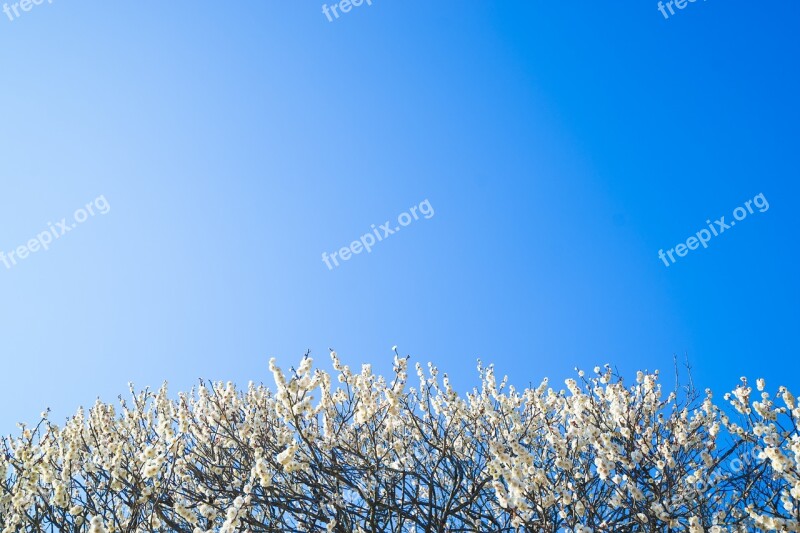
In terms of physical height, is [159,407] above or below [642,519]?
above

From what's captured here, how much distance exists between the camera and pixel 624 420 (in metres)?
6.95

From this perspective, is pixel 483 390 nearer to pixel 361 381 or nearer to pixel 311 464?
pixel 361 381

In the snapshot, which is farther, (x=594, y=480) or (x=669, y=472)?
(x=594, y=480)

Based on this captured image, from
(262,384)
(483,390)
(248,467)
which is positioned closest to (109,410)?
(262,384)

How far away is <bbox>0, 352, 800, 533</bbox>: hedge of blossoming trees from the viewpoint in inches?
186

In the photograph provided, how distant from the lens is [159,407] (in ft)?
26.0

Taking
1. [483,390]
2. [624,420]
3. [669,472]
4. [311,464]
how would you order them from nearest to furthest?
1. [311,464]
2. [669,472]
3. [624,420]
4. [483,390]

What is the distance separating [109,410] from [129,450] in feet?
3.96

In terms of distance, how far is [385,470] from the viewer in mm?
5297

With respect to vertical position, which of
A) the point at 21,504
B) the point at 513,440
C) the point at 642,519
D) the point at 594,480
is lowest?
the point at 642,519

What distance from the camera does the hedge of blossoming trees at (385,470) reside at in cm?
472

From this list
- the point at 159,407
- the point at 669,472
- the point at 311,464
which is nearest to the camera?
the point at 311,464

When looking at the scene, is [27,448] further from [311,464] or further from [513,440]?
[513,440]

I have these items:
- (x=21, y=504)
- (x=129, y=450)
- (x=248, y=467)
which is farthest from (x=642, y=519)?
(x=129, y=450)
